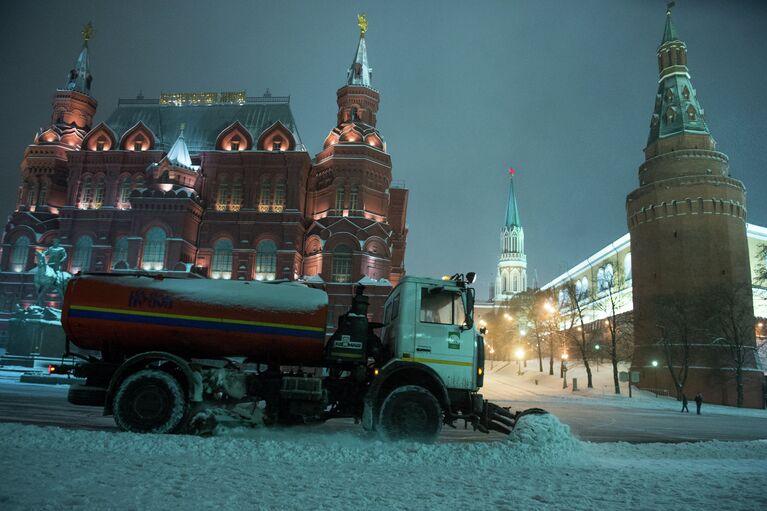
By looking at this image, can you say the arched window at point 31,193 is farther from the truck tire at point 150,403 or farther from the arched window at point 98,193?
the truck tire at point 150,403

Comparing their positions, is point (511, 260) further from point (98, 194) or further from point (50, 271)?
point (50, 271)

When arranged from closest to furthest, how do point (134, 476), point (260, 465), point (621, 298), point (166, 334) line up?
point (134, 476) < point (260, 465) < point (166, 334) < point (621, 298)

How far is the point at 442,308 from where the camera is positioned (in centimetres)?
1039

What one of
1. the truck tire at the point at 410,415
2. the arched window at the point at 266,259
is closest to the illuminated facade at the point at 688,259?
the arched window at the point at 266,259

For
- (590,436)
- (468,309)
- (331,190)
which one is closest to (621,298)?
(331,190)

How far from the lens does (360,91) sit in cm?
5294

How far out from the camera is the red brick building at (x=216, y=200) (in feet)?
148

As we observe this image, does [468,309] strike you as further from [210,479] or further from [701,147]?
[701,147]

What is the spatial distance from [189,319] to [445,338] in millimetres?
5172

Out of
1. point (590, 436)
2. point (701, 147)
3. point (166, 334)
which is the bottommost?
point (590, 436)

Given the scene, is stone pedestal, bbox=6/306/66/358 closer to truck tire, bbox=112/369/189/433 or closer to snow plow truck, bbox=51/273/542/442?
snow plow truck, bbox=51/273/542/442

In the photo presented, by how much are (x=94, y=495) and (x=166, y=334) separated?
4720 mm

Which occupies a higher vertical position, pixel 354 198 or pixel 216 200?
pixel 354 198

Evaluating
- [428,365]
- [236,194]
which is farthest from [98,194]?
[428,365]
